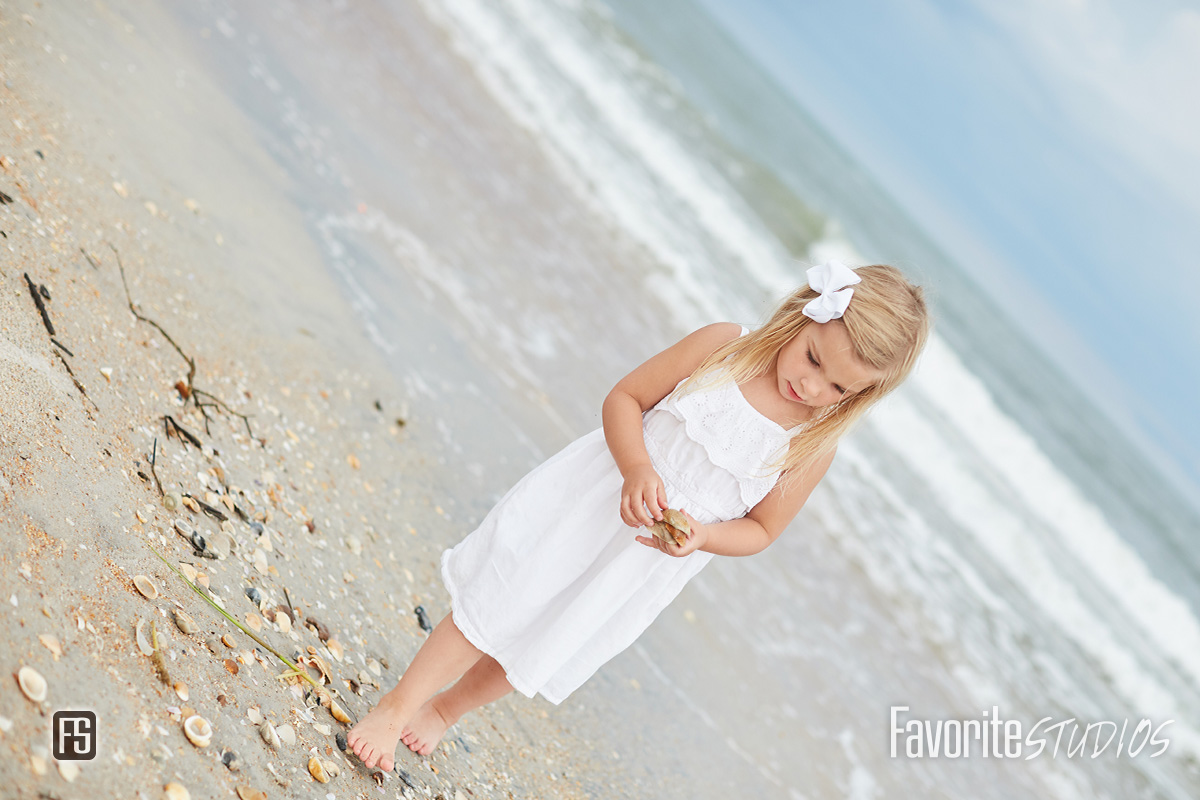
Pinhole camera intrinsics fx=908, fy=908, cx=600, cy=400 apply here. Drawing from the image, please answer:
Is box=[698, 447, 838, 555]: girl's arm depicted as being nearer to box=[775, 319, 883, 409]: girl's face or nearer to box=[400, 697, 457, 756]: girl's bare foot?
box=[775, 319, 883, 409]: girl's face

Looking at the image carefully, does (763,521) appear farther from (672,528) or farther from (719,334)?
(719,334)

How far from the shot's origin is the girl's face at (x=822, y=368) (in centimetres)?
242

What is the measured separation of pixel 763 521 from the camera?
2.65 meters

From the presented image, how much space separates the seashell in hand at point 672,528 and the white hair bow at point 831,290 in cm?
66

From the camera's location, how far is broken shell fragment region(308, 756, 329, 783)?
7.69 ft

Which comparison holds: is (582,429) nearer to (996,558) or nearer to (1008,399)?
(996,558)

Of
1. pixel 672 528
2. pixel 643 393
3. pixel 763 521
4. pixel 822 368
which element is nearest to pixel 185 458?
pixel 643 393

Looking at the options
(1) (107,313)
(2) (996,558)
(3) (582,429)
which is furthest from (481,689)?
(2) (996,558)

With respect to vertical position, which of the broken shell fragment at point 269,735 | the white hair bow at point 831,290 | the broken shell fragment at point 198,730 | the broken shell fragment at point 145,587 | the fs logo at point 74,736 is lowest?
the broken shell fragment at point 269,735

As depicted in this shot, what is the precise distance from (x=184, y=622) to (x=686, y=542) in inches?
51.9

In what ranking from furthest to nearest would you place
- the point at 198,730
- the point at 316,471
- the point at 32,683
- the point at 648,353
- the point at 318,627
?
the point at 648,353 < the point at 316,471 < the point at 318,627 < the point at 198,730 < the point at 32,683

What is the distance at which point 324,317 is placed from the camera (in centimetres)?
458

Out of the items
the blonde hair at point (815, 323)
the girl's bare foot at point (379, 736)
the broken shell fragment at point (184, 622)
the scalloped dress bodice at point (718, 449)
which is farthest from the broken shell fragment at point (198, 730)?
the blonde hair at point (815, 323)

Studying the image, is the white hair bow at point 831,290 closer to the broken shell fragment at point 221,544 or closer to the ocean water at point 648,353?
the ocean water at point 648,353
